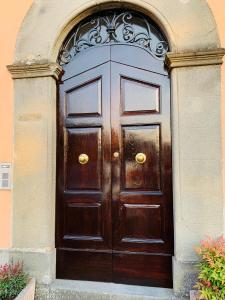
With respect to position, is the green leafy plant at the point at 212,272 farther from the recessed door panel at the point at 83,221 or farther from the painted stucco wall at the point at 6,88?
the painted stucco wall at the point at 6,88

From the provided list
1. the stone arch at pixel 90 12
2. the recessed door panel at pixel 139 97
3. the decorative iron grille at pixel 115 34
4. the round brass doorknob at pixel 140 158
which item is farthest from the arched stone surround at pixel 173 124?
the round brass doorknob at pixel 140 158

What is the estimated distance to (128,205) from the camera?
3418mm

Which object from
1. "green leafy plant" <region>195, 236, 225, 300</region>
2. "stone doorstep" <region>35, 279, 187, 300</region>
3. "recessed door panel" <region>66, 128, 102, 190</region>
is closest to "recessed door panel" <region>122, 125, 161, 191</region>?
"recessed door panel" <region>66, 128, 102, 190</region>

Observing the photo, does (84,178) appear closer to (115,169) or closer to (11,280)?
(115,169)

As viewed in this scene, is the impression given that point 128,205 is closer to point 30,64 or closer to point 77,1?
point 30,64

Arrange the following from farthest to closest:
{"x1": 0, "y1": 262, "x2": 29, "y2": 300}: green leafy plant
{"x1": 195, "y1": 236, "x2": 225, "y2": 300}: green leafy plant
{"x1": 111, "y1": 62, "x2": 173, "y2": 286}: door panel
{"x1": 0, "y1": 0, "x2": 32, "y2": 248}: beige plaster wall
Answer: {"x1": 0, "y1": 0, "x2": 32, "y2": 248}: beige plaster wall → {"x1": 111, "y1": 62, "x2": 173, "y2": 286}: door panel → {"x1": 0, "y1": 262, "x2": 29, "y2": 300}: green leafy plant → {"x1": 195, "y1": 236, "x2": 225, "y2": 300}: green leafy plant

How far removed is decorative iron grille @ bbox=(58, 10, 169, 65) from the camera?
11.5 ft

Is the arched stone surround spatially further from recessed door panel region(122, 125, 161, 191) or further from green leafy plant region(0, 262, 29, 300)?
recessed door panel region(122, 125, 161, 191)

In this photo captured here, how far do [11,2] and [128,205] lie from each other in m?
3.02

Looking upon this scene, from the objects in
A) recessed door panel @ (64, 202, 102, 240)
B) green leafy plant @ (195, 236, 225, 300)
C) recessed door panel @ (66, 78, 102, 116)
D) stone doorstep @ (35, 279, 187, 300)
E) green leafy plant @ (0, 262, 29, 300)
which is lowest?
stone doorstep @ (35, 279, 187, 300)

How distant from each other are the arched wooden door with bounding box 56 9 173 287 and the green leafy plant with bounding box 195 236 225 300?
0.60 m

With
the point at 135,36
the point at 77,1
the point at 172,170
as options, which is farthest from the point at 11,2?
the point at 172,170

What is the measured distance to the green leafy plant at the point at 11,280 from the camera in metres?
3.01

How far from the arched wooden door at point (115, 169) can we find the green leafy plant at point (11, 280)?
489 mm
